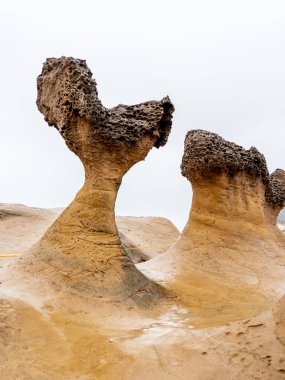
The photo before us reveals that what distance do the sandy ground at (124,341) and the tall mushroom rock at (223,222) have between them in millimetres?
1412

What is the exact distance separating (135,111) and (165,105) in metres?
0.48

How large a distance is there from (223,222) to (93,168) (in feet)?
6.29

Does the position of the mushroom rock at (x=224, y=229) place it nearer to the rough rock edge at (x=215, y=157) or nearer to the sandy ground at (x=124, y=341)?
the rough rock edge at (x=215, y=157)

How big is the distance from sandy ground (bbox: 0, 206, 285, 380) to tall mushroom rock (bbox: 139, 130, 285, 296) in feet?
4.63

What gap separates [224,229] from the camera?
5.22 metres

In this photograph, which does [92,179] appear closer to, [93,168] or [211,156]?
[93,168]

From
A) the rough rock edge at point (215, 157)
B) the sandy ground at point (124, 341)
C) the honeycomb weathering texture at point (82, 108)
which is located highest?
the honeycomb weathering texture at point (82, 108)

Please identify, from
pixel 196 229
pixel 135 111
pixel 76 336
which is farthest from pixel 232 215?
pixel 76 336

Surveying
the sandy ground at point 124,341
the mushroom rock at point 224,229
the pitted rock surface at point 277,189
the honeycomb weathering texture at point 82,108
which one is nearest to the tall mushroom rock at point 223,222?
the mushroom rock at point 224,229

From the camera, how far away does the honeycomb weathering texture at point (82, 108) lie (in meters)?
4.06

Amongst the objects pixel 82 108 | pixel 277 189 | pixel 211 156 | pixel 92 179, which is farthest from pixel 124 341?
pixel 277 189

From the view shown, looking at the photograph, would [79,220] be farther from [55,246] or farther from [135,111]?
[135,111]

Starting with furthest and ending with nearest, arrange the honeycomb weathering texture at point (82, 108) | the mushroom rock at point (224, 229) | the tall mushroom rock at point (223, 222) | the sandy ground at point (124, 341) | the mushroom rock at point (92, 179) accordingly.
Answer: the tall mushroom rock at point (223, 222), the mushroom rock at point (224, 229), the honeycomb weathering texture at point (82, 108), the mushroom rock at point (92, 179), the sandy ground at point (124, 341)

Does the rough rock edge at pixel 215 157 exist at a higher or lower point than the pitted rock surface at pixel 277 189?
higher
